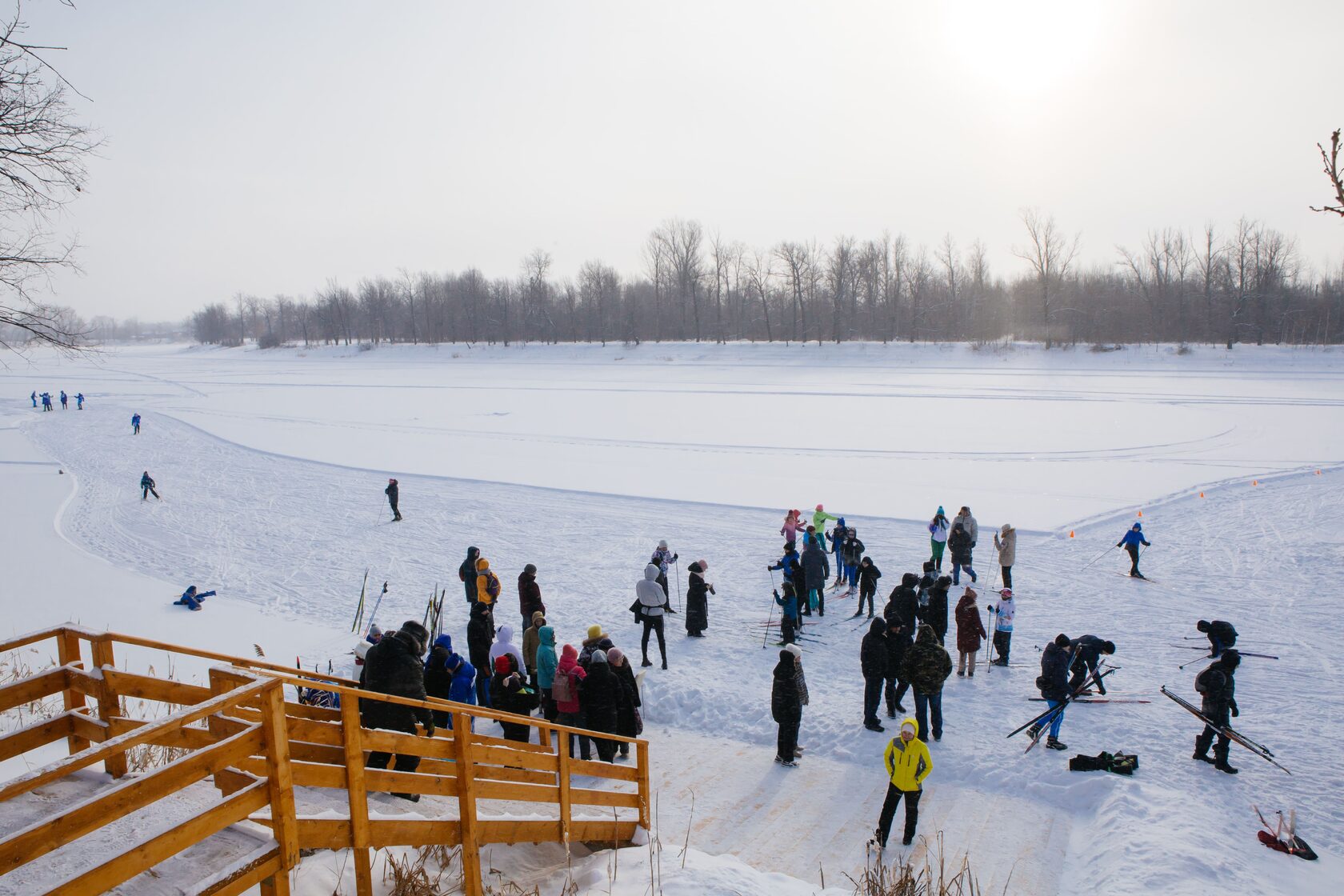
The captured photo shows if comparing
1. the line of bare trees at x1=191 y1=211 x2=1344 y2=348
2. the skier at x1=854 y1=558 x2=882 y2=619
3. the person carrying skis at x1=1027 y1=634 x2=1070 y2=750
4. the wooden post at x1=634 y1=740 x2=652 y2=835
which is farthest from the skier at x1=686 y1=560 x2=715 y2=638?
the line of bare trees at x1=191 y1=211 x2=1344 y2=348

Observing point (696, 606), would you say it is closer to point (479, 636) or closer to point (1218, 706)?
point (479, 636)

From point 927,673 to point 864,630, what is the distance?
3.56 metres

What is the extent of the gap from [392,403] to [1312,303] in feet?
243

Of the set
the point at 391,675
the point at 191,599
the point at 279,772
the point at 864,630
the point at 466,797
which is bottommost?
the point at 864,630

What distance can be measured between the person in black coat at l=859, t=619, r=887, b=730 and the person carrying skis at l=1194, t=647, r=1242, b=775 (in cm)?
304

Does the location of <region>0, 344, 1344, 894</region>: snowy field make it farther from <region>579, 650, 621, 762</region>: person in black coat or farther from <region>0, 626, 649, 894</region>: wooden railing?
<region>579, 650, 621, 762</region>: person in black coat

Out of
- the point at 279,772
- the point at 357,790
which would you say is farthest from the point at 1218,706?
the point at 279,772

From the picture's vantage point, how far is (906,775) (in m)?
6.07

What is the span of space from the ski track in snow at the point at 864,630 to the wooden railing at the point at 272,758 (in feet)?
7.59

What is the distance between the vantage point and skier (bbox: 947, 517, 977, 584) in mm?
13195

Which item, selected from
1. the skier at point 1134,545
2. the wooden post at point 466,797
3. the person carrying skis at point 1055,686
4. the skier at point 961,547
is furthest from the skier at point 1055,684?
the wooden post at point 466,797

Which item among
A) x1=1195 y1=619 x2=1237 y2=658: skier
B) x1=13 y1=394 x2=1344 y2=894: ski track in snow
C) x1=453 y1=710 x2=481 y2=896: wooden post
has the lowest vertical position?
x1=13 y1=394 x2=1344 y2=894: ski track in snow

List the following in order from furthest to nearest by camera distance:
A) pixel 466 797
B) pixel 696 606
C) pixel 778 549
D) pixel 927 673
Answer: pixel 778 549, pixel 696 606, pixel 927 673, pixel 466 797

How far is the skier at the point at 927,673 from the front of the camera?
771 cm
